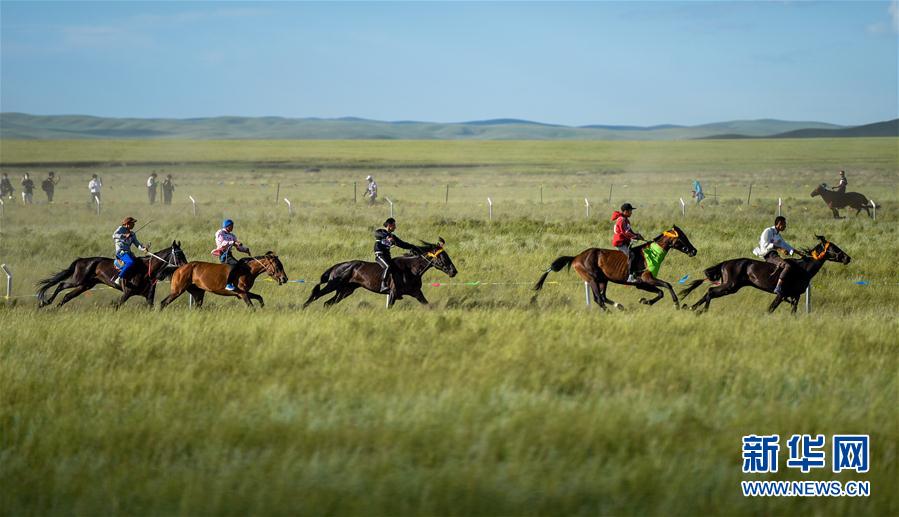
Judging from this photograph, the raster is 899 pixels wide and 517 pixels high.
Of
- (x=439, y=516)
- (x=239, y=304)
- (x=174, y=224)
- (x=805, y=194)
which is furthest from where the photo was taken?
(x=805, y=194)

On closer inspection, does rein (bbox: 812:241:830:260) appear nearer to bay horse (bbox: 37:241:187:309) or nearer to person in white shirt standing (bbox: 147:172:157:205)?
bay horse (bbox: 37:241:187:309)

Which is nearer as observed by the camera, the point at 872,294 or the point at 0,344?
the point at 0,344

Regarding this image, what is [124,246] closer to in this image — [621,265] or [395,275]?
[395,275]

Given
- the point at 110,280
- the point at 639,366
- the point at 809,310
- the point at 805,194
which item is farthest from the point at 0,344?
the point at 805,194

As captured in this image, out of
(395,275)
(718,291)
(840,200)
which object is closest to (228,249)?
(395,275)

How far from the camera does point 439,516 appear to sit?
854 cm

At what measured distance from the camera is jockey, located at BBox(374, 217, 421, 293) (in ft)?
62.4

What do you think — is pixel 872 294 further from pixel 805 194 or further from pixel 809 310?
pixel 805 194

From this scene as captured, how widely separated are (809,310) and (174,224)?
27277 millimetres

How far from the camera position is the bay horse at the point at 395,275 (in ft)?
63.8

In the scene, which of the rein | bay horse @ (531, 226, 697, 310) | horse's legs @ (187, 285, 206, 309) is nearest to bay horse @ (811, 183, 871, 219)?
the rein

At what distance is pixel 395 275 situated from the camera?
19.4 meters

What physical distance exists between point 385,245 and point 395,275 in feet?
2.02

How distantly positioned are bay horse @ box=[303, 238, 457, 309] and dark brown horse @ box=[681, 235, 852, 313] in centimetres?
448
